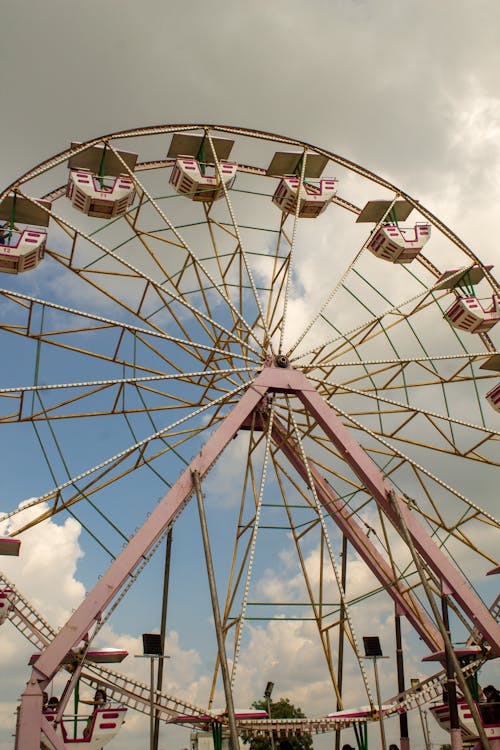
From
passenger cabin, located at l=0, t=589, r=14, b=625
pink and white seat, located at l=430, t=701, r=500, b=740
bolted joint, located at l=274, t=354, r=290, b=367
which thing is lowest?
pink and white seat, located at l=430, t=701, r=500, b=740

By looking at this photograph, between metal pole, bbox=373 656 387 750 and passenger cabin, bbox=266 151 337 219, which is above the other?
passenger cabin, bbox=266 151 337 219

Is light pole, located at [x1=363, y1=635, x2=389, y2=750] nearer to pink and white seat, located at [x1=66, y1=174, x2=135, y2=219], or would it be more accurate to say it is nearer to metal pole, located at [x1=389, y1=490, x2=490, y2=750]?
metal pole, located at [x1=389, y1=490, x2=490, y2=750]

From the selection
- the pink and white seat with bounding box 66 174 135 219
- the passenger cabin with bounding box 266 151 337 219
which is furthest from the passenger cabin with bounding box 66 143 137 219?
the passenger cabin with bounding box 266 151 337 219

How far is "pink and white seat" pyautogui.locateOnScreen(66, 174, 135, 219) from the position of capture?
17562 mm

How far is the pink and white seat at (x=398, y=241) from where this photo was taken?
1948 centimetres

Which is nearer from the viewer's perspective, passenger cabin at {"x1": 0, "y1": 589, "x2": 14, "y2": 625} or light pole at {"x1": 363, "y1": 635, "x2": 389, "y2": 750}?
passenger cabin at {"x1": 0, "y1": 589, "x2": 14, "y2": 625}

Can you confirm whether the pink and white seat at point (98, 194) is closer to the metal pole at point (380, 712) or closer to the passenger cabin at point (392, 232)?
the passenger cabin at point (392, 232)

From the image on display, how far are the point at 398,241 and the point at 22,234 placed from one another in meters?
8.75

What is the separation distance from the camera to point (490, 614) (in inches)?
582

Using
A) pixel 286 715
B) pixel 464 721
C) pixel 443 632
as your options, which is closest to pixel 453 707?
pixel 464 721

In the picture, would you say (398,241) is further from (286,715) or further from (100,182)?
(286,715)

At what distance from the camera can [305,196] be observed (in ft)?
64.8

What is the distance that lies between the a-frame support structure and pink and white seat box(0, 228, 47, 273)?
543 cm

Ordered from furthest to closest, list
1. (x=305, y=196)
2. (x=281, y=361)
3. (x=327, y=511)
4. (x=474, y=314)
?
(x=305, y=196) < (x=474, y=314) < (x=327, y=511) < (x=281, y=361)
